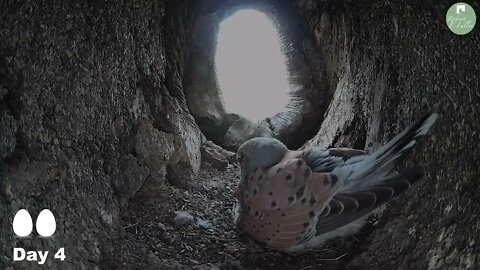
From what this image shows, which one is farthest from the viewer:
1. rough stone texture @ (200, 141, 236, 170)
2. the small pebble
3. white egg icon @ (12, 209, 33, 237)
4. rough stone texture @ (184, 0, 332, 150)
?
rough stone texture @ (184, 0, 332, 150)

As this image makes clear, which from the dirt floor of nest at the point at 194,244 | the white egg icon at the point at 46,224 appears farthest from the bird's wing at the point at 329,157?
the white egg icon at the point at 46,224

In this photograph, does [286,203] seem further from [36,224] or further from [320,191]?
[36,224]

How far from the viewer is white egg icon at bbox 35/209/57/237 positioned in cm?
52

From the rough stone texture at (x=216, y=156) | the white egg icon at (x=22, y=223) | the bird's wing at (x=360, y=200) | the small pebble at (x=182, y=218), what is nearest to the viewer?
the white egg icon at (x=22, y=223)

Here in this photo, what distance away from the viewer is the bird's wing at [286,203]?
0.64 meters

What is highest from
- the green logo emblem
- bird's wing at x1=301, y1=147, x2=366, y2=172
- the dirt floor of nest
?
the green logo emblem

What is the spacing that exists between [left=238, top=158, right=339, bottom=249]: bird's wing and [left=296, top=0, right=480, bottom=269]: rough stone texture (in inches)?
3.3

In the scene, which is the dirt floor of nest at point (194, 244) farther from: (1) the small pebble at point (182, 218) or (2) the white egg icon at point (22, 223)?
(2) the white egg icon at point (22, 223)

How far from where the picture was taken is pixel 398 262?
0.59 m

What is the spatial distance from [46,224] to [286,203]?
0.31 metres

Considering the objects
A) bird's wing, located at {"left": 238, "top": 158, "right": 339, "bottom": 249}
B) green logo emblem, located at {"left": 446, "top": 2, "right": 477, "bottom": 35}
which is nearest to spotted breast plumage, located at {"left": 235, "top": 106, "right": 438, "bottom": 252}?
bird's wing, located at {"left": 238, "top": 158, "right": 339, "bottom": 249}

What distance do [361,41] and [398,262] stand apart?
434mm

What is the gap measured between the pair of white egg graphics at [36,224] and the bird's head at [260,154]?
32 centimetres

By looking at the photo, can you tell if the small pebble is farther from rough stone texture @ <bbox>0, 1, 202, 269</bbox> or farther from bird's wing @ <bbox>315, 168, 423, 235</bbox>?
bird's wing @ <bbox>315, 168, 423, 235</bbox>
